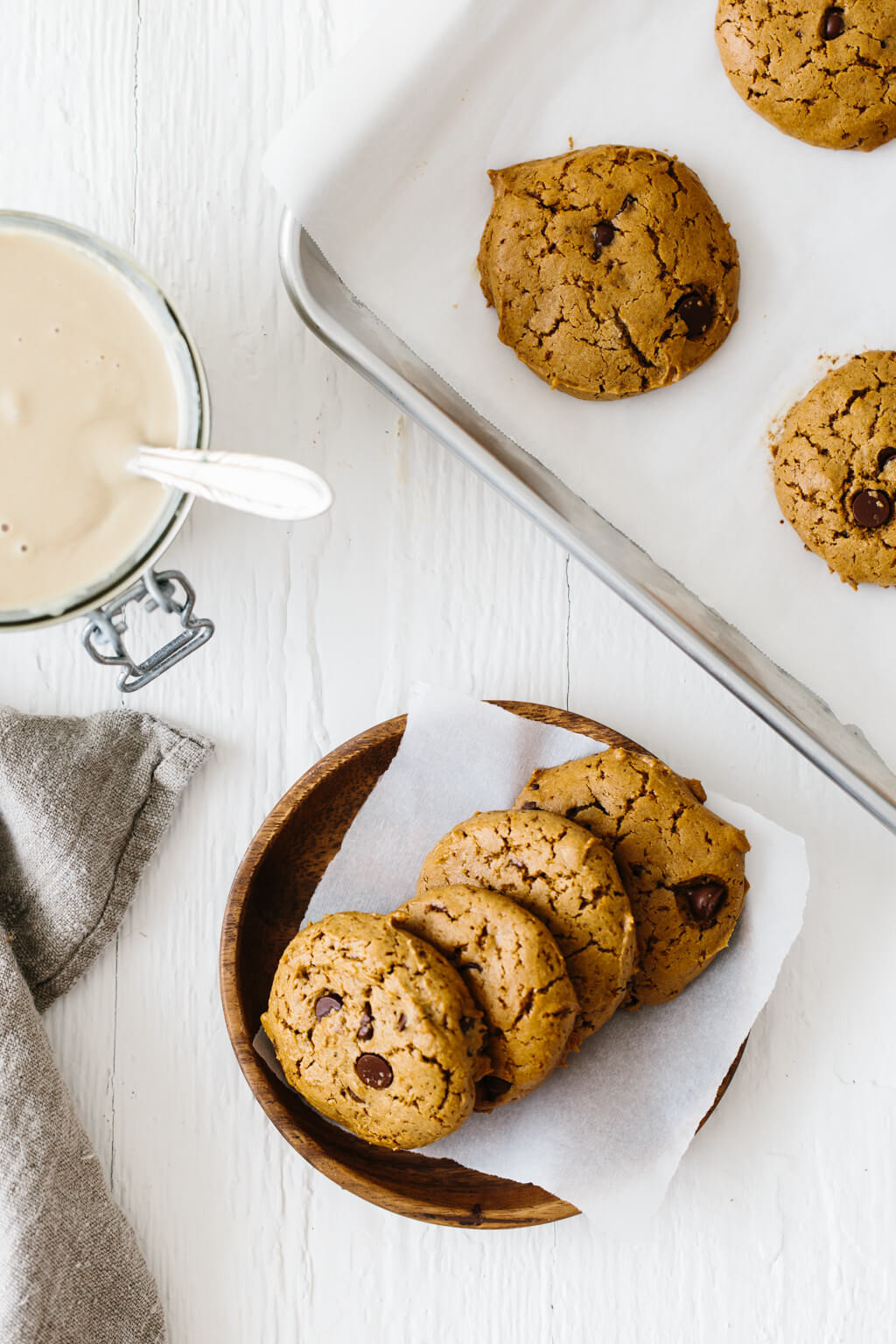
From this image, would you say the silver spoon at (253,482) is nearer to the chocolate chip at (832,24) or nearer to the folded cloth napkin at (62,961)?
the folded cloth napkin at (62,961)

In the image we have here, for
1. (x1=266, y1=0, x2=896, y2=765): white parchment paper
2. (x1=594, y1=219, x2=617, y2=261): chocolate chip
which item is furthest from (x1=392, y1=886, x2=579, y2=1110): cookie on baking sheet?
(x1=594, y1=219, x2=617, y2=261): chocolate chip

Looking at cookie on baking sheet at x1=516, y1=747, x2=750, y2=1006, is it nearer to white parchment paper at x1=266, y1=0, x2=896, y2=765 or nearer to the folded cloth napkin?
white parchment paper at x1=266, y1=0, x2=896, y2=765

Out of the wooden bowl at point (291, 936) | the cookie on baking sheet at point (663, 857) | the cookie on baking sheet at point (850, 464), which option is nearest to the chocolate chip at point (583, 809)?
the cookie on baking sheet at point (663, 857)

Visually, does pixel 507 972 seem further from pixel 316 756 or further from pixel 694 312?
pixel 694 312

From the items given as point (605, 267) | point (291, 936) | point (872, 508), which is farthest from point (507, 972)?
point (605, 267)

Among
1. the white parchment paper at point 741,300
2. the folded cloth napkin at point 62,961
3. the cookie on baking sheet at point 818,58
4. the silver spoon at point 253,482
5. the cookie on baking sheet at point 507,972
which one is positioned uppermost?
the cookie on baking sheet at point 818,58

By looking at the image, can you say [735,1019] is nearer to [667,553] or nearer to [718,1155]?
[718,1155]

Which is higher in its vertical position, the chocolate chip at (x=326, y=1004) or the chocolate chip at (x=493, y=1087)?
the chocolate chip at (x=493, y=1087)
